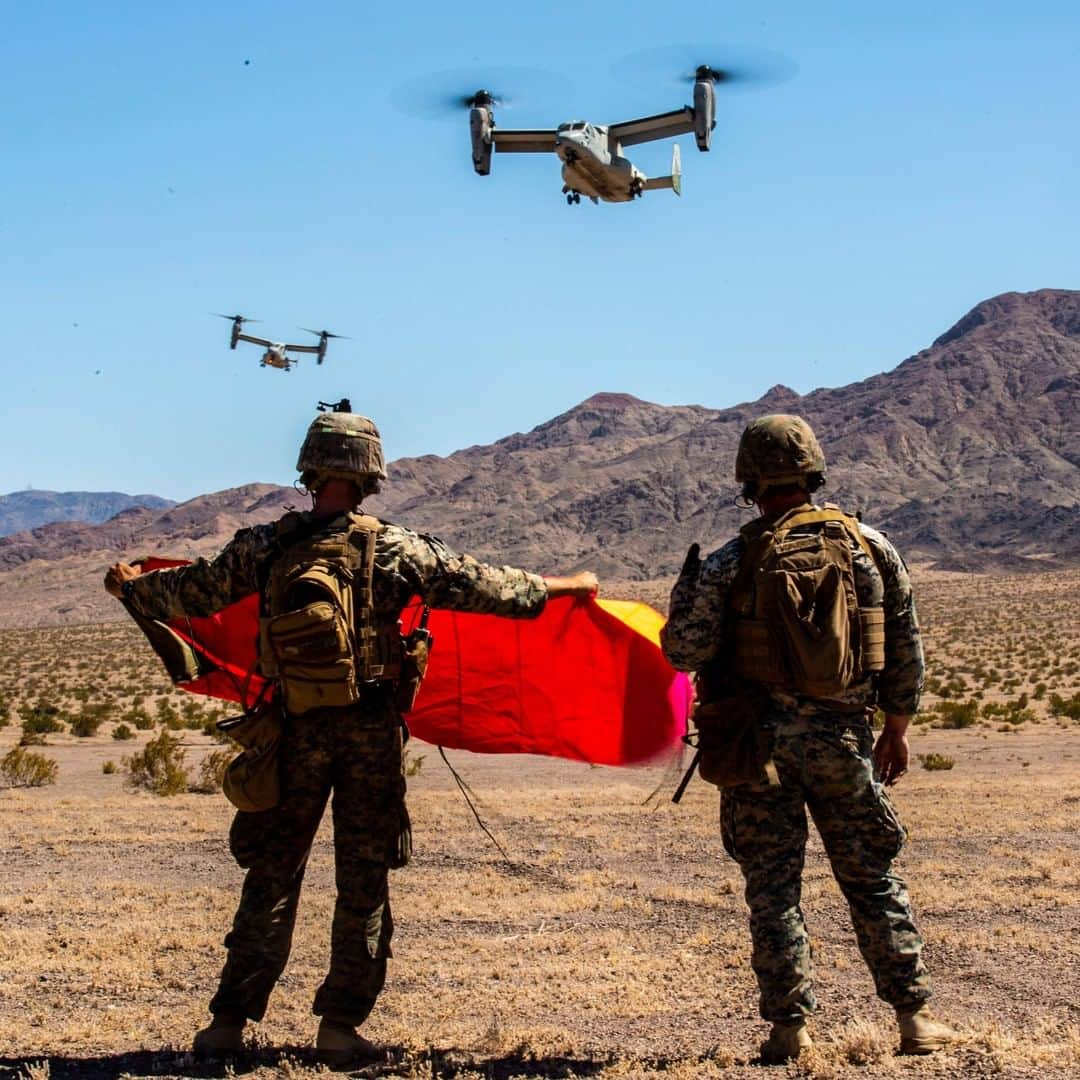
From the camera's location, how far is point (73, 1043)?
5.72m

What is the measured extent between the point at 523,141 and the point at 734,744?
31447 mm

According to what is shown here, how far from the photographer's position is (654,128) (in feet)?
116

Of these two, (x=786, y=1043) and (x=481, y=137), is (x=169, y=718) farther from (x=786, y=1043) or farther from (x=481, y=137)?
(x=786, y=1043)

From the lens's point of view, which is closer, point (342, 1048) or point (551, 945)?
point (342, 1048)

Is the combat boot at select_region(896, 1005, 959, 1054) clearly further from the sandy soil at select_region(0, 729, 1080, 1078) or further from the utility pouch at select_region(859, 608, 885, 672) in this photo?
the utility pouch at select_region(859, 608, 885, 672)

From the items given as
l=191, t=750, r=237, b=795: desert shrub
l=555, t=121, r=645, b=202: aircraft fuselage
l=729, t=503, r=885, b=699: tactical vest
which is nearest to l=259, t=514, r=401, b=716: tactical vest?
l=729, t=503, r=885, b=699: tactical vest

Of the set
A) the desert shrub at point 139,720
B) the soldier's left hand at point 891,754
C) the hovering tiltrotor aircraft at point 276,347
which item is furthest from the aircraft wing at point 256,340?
the soldier's left hand at point 891,754

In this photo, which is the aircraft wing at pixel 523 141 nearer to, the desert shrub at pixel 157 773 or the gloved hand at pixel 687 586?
the desert shrub at pixel 157 773

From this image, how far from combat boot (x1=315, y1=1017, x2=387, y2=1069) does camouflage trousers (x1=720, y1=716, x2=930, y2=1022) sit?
58.3 inches

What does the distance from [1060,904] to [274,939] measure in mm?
4828

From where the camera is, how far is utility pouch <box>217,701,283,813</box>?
5340 mm

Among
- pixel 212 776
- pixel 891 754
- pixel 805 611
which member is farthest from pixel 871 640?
pixel 212 776

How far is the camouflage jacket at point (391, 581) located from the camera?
550cm

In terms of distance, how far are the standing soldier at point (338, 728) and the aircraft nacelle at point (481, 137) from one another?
1175 inches
